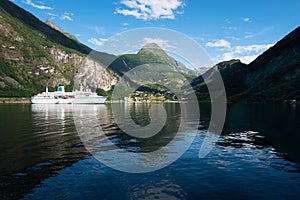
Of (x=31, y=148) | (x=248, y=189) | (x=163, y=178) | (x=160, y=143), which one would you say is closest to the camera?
(x=248, y=189)

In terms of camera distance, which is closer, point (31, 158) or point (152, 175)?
point (152, 175)

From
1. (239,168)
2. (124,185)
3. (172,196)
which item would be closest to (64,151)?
(124,185)

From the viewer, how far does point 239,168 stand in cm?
2809

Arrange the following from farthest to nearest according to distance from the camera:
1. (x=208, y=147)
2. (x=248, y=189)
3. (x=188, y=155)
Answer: (x=208, y=147) < (x=188, y=155) < (x=248, y=189)

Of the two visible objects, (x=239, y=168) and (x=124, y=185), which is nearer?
(x=124, y=185)

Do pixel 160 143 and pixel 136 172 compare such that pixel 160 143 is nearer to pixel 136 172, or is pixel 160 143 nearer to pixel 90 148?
pixel 90 148

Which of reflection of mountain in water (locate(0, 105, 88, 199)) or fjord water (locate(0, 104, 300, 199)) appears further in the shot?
reflection of mountain in water (locate(0, 105, 88, 199))

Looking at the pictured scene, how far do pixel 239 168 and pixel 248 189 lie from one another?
653cm

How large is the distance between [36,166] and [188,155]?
64.9ft

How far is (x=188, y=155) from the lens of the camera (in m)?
34.3

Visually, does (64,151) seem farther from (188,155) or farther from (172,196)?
(172,196)

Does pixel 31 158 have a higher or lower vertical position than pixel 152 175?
higher

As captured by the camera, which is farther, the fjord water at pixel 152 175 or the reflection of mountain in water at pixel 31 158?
the reflection of mountain in water at pixel 31 158

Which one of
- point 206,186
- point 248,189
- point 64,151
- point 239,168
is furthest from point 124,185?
point 64,151
